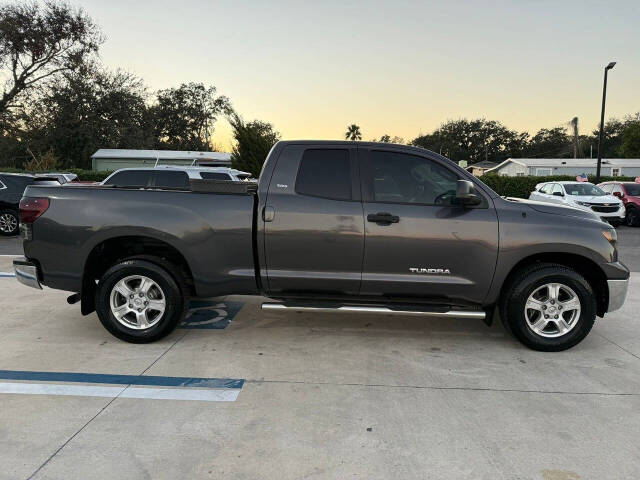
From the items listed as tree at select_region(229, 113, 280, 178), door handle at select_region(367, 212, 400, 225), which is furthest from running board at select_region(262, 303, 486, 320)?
tree at select_region(229, 113, 280, 178)

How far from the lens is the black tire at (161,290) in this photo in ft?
14.9

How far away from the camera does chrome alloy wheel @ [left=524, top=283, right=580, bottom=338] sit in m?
4.50

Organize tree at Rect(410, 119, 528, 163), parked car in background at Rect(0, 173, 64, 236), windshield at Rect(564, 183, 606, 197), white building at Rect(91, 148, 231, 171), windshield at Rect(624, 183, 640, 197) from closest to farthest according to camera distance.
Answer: parked car in background at Rect(0, 173, 64, 236)
windshield at Rect(564, 183, 606, 197)
windshield at Rect(624, 183, 640, 197)
white building at Rect(91, 148, 231, 171)
tree at Rect(410, 119, 528, 163)

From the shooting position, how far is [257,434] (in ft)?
9.96

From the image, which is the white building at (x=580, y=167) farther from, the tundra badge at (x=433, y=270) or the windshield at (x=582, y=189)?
the tundra badge at (x=433, y=270)

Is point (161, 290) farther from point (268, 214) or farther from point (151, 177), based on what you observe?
point (151, 177)

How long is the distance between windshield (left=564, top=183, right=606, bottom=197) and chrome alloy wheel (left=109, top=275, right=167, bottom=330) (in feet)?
53.0

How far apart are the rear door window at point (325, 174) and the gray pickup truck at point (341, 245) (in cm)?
1

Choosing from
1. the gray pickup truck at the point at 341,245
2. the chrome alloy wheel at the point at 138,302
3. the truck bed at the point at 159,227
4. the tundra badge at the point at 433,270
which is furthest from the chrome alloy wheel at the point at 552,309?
the chrome alloy wheel at the point at 138,302

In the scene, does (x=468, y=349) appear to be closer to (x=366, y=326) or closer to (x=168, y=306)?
(x=366, y=326)

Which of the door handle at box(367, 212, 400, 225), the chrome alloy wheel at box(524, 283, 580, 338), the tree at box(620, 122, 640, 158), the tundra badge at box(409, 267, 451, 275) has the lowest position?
the chrome alloy wheel at box(524, 283, 580, 338)

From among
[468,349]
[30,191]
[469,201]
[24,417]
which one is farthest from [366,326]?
[30,191]

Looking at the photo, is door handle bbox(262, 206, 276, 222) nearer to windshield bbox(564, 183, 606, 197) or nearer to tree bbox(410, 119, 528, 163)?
windshield bbox(564, 183, 606, 197)

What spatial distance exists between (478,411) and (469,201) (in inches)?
73.3
